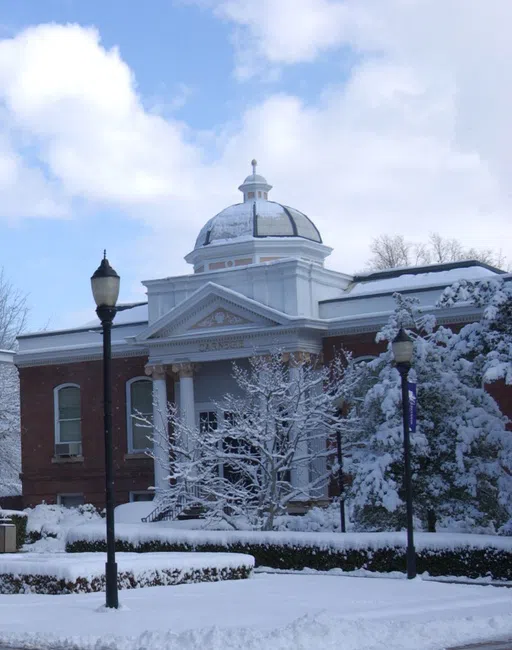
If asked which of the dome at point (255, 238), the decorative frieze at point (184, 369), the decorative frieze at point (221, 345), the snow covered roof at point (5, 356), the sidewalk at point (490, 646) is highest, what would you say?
the dome at point (255, 238)

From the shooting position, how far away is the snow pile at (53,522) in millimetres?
34531

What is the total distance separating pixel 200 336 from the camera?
37969mm

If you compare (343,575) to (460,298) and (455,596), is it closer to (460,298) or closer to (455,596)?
(455,596)

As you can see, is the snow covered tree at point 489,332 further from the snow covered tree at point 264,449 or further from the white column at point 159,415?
the white column at point 159,415

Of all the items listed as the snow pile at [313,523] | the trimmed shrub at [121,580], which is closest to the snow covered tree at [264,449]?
the snow pile at [313,523]

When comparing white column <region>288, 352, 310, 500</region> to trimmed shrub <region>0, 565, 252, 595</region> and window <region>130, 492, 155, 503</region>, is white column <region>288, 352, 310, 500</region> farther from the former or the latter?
trimmed shrub <region>0, 565, 252, 595</region>

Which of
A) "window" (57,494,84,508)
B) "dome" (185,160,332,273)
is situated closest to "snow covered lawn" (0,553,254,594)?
"dome" (185,160,332,273)

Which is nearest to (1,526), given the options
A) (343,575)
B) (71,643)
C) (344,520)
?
(344,520)

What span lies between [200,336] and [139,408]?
5.65 meters

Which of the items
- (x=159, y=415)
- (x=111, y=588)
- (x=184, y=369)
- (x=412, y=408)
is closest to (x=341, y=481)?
(x=412, y=408)

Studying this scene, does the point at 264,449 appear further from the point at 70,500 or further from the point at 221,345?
A: the point at 70,500

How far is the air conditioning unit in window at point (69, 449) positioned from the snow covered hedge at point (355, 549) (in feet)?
53.3

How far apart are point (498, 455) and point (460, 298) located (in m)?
3.70

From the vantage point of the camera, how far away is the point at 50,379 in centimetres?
4422
